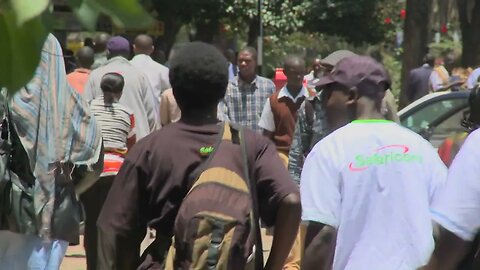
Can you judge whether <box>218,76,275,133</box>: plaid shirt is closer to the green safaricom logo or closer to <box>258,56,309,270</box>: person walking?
<box>258,56,309,270</box>: person walking

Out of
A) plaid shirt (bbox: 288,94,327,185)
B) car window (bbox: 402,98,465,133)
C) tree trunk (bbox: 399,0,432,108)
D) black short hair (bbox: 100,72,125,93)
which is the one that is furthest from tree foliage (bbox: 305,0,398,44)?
plaid shirt (bbox: 288,94,327,185)

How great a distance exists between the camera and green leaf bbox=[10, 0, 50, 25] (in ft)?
3.61

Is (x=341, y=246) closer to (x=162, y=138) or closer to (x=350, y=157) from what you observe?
(x=350, y=157)

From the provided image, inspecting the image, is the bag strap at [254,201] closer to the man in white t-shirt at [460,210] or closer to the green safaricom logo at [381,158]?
the green safaricom logo at [381,158]

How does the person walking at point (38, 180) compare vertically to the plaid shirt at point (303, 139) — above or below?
above

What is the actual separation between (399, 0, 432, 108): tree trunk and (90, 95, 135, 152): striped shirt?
14734mm

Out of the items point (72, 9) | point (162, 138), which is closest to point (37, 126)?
point (162, 138)

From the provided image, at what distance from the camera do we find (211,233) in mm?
3359

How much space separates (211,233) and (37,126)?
3.60 ft

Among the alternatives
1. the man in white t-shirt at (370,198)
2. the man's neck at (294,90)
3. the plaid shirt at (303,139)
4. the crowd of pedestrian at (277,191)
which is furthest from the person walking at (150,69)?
the man in white t-shirt at (370,198)

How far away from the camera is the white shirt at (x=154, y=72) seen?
10094 millimetres

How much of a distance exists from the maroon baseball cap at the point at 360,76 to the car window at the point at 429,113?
6571 mm

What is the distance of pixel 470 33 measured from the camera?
2623 centimetres

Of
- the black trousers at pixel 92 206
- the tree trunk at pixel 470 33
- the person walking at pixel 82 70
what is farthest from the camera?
the tree trunk at pixel 470 33
